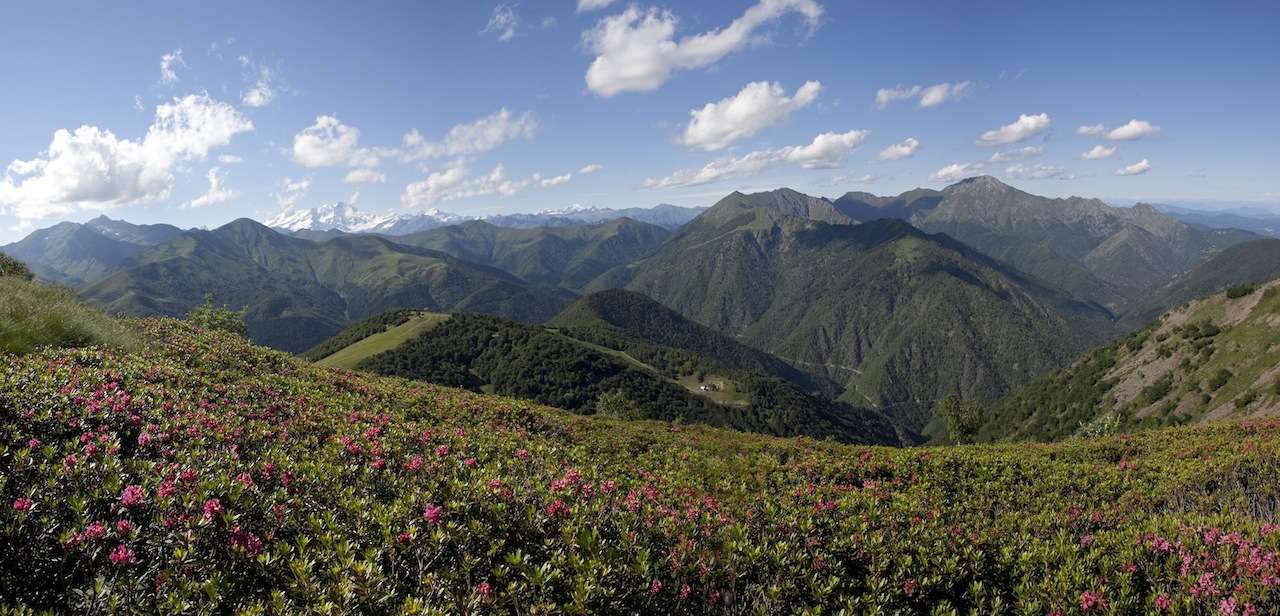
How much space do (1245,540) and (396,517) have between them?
12407mm

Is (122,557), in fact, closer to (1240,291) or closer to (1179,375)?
(1179,375)

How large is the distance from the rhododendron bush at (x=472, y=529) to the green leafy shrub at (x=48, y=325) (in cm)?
217

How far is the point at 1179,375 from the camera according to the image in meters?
117

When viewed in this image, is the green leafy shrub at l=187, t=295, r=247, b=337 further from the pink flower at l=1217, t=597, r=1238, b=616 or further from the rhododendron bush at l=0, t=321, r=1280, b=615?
the pink flower at l=1217, t=597, r=1238, b=616

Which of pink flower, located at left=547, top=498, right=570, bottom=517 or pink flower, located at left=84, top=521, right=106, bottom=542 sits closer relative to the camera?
pink flower, located at left=84, top=521, right=106, bottom=542

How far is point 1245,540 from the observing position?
8336 millimetres

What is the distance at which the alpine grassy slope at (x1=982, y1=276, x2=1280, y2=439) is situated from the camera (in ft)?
303

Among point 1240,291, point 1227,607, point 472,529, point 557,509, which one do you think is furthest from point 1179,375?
point 472,529

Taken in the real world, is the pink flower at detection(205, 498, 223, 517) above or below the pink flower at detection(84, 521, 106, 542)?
below

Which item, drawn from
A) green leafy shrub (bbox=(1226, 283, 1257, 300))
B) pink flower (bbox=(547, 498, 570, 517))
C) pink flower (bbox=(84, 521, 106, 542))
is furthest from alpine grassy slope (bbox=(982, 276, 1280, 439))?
pink flower (bbox=(84, 521, 106, 542))

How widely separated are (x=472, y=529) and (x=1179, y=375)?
528 feet

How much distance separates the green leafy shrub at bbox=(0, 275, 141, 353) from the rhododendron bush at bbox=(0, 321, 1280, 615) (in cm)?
217

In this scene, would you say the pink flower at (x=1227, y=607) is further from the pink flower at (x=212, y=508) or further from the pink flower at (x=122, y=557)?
the pink flower at (x=122, y=557)

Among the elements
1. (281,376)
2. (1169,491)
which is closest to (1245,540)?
(1169,491)
